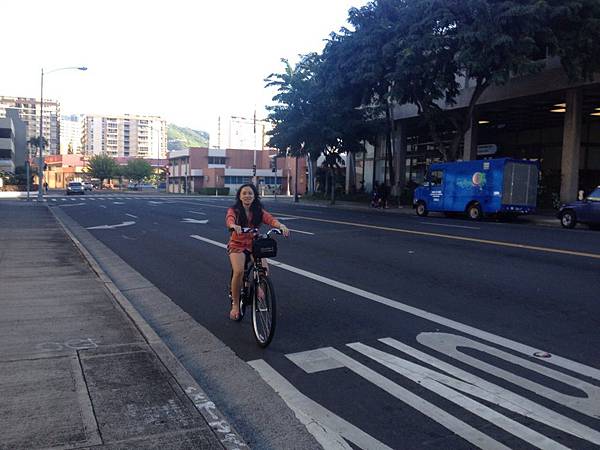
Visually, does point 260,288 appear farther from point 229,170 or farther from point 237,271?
point 229,170

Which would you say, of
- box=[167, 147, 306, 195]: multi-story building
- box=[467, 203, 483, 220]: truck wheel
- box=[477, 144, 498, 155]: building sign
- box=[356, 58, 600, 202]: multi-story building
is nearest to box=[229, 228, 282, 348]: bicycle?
box=[467, 203, 483, 220]: truck wheel

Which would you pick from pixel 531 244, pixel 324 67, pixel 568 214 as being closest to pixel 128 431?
pixel 531 244

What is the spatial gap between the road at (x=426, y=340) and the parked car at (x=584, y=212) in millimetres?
9597

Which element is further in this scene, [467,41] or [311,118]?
[311,118]

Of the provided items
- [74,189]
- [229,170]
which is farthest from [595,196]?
[229,170]

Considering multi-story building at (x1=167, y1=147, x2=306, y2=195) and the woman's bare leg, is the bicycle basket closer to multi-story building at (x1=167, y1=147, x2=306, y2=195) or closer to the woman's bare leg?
the woman's bare leg

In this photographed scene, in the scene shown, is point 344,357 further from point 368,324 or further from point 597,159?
point 597,159

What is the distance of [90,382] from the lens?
4.44 m

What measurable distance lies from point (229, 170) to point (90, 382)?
90.9 m

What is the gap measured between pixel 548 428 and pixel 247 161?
3823 inches

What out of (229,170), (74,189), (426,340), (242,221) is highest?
(229,170)

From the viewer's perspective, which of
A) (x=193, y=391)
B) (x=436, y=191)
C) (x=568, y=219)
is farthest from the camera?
(x=436, y=191)

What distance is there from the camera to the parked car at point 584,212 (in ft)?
67.1

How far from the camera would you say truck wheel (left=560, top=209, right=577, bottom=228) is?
2142 cm
